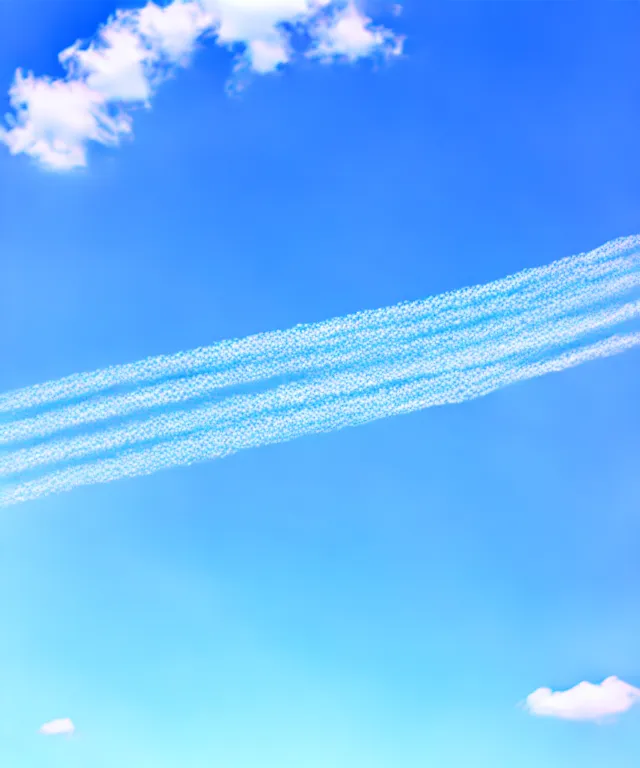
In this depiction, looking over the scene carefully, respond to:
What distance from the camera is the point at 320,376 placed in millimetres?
5188

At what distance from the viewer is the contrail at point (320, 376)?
16.5 feet

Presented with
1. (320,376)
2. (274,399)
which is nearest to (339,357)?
(320,376)

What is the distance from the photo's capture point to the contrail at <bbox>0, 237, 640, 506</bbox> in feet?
16.5

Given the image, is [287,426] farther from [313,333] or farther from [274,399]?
[313,333]

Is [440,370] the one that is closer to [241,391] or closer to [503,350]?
[503,350]

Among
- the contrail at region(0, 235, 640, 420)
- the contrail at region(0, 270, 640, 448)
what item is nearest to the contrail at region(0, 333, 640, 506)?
the contrail at region(0, 270, 640, 448)

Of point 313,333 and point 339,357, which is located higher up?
point 313,333

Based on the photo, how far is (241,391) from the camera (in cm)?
521

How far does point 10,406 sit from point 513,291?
10.2ft

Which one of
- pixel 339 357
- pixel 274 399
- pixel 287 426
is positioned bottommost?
pixel 287 426

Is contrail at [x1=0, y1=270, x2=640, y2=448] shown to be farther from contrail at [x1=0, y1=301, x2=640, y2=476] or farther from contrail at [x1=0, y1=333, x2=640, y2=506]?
contrail at [x1=0, y1=333, x2=640, y2=506]

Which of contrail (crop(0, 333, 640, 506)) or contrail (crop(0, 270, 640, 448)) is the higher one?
contrail (crop(0, 270, 640, 448))

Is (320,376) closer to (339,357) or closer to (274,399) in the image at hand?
(339,357)

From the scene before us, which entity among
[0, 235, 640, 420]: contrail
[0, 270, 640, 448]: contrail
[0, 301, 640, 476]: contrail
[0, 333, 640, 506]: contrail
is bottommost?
[0, 333, 640, 506]: contrail
